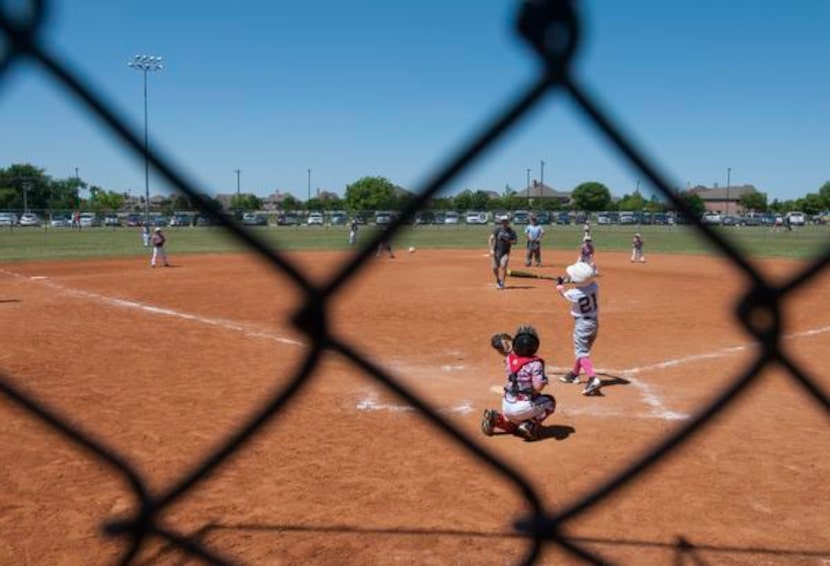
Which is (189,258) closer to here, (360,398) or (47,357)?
(47,357)

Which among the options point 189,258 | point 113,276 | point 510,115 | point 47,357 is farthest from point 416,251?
point 510,115

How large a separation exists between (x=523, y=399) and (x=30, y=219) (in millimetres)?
57486

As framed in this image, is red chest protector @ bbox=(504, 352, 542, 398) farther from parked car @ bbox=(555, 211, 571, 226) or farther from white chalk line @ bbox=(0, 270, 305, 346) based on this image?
parked car @ bbox=(555, 211, 571, 226)

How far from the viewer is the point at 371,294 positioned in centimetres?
1598

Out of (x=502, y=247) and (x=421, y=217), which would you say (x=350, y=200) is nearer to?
(x=502, y=247)

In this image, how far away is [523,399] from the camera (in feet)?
19.8

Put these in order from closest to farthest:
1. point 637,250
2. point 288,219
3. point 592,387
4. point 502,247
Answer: point 592,387 < point 502,247 < point 637,250 < point 288,219

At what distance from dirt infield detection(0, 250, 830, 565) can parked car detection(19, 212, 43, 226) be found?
46997mm

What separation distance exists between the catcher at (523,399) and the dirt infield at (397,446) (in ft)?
0.40

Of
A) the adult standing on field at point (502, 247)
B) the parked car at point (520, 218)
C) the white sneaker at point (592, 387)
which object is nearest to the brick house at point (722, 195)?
the parked car at point (520, 218)

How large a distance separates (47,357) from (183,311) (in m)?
4.12

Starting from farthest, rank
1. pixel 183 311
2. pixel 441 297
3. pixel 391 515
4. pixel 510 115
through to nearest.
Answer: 1. pixel 441 297
2. pixel 183 311
3. pixel 391 515
4. pixel 510 115

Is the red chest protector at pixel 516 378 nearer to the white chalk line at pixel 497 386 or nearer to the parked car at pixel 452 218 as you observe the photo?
the white chalk line at pixel 497 386

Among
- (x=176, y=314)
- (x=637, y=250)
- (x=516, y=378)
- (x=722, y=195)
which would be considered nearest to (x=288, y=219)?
(x=637, y=250)
